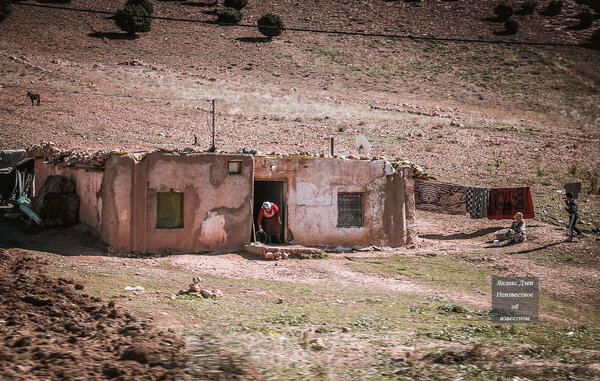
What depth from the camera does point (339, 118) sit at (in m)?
34.5

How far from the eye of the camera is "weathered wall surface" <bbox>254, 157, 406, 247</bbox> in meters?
16.4

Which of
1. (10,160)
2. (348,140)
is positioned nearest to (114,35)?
(348,140)

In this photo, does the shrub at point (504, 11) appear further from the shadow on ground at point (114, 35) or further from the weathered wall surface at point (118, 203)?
the weathered wall surface at point (118, 203)

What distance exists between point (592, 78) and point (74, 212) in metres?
46.2

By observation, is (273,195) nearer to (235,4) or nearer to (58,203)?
(58,203)

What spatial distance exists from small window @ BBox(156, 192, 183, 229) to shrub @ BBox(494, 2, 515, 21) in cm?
5589

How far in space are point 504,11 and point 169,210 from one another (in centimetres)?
5624

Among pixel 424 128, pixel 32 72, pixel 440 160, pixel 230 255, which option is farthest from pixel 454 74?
pixel 230 255

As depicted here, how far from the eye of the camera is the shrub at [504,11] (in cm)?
6256

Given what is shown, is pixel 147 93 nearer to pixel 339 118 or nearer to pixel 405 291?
pixel 339 118

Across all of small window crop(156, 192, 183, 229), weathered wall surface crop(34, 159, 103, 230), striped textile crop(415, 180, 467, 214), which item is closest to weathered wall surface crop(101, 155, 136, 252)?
weathered wall surface crop(34, 159, 103, 230)

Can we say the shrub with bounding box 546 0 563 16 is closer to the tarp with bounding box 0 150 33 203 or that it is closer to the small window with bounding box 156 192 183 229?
the tarp with bounding box 0 150 33 203

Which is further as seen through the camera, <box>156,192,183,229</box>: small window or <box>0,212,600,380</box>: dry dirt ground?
<box>156,192,183,229</box>: small window

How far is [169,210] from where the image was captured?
14992 millimetres
